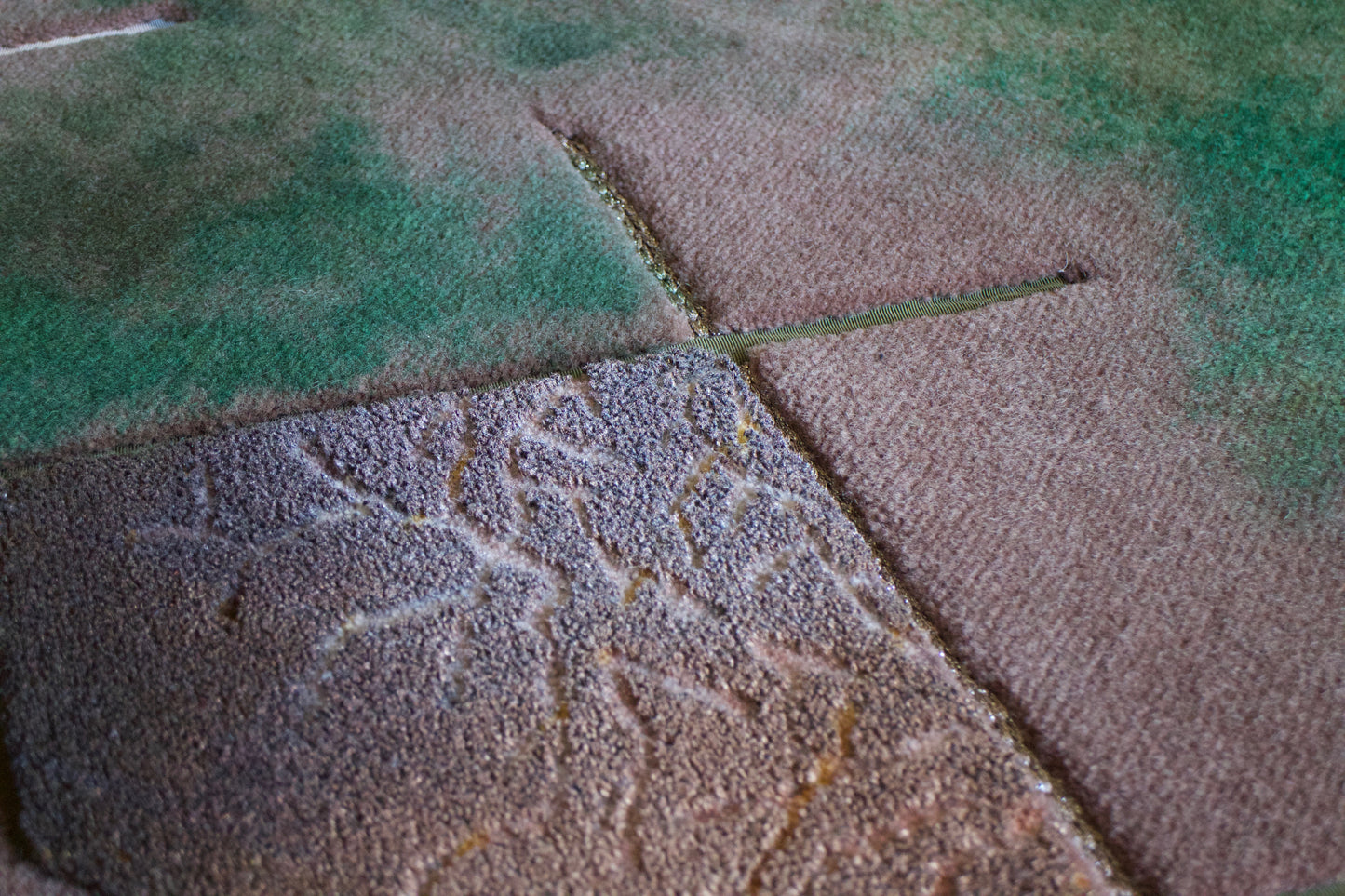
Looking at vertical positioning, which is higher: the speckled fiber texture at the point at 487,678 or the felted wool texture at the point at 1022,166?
the felted wool texture at the point at 1022,166

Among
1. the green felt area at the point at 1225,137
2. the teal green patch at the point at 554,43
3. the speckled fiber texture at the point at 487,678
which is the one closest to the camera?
the speckled fiber texture at the point at 487,678

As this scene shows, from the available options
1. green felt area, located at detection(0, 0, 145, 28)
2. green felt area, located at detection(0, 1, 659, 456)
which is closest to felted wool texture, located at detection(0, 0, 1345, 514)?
green felt area, located at detection(0, 1, 659, 456)

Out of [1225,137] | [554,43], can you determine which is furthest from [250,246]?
[1225,137]

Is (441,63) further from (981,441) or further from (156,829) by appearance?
(156,829)

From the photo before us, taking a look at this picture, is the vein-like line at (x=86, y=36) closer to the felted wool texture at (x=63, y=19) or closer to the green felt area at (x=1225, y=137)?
the felted wool texture at (x=63, y=19)

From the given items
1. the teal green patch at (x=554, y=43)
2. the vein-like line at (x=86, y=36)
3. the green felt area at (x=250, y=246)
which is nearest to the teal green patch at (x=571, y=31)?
the teal green patch at (x=554, y=43)

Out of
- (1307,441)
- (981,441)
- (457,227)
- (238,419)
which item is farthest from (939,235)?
(238,419)

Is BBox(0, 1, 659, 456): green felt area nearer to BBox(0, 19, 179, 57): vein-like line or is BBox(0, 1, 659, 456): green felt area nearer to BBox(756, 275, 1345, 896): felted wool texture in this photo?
BBox(0, 19, 179, 57): vein-like line
